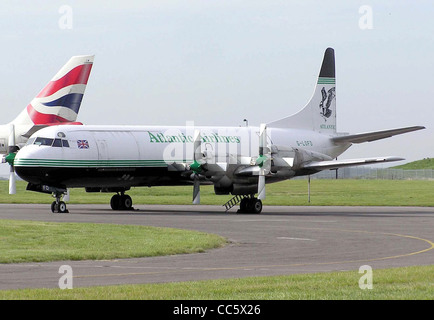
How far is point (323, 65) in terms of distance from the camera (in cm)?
5219

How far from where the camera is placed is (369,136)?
47.0m

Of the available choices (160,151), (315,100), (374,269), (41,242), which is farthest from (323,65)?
(374,269)

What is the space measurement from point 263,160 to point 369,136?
6767 millimetres

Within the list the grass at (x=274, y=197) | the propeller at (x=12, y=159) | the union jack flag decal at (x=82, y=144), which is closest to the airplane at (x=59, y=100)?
the grass at (x=274, y=197)

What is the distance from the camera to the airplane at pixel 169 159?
41531 mm

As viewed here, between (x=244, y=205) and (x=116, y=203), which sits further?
(x=116, y=203)

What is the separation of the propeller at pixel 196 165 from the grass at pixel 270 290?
26069mm

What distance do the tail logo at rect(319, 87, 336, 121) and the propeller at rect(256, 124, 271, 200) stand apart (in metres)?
8.48

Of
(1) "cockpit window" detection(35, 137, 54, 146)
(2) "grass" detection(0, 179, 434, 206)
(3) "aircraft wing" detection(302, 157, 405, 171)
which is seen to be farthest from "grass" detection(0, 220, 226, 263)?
(2) "grass" detection(0, 179, 434, 206)

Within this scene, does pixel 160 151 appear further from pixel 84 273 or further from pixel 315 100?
pixel 84 273

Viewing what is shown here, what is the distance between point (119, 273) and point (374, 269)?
5940mm

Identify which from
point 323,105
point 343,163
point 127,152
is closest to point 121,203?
point 127,152

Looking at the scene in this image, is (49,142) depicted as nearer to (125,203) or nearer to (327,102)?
(125,203)
